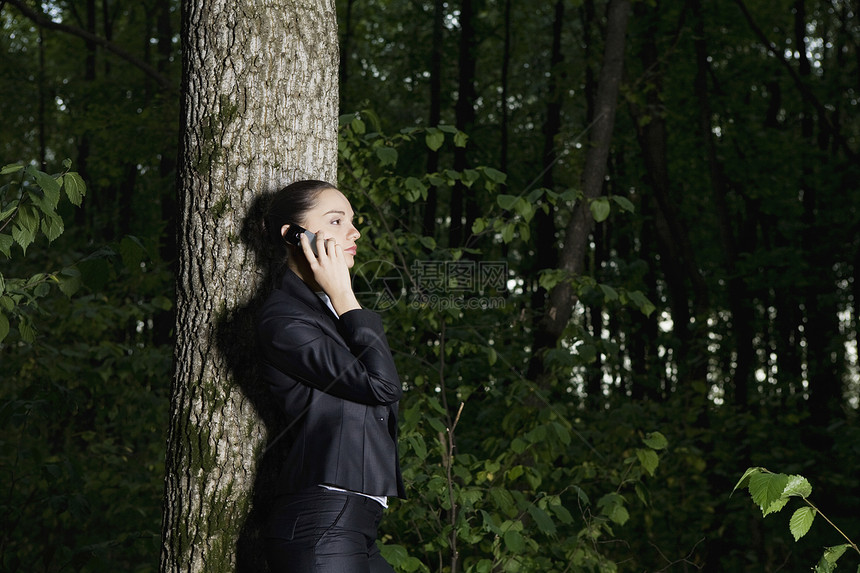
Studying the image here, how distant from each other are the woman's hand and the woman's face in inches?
2.9

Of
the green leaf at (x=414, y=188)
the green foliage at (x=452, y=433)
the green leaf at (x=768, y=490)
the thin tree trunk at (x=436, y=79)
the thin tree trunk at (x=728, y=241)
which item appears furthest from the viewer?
the thin tree trunk at (x=436, y=79)

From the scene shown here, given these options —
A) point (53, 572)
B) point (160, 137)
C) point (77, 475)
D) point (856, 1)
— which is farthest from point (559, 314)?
point (856, 1)

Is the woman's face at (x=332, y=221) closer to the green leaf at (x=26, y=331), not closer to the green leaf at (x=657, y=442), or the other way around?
the green leaf at (x=26, y=331)

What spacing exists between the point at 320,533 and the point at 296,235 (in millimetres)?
962

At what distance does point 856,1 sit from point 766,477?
13.2 m

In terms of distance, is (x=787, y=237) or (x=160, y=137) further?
(x=787, y=237)

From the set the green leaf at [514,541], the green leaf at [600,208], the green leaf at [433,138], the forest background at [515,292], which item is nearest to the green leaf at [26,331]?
the forest background at [515,292]

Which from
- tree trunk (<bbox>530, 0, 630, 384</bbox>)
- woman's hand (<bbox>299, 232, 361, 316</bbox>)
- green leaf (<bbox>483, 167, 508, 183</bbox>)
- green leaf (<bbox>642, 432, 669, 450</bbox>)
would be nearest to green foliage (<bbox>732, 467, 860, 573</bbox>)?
woman's hand (<bbox>299, 232, 361, 316</bbox>)

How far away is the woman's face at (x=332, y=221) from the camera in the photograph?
2656 millimetres

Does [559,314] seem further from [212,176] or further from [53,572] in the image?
[53,572]

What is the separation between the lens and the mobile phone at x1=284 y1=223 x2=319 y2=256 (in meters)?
2.63

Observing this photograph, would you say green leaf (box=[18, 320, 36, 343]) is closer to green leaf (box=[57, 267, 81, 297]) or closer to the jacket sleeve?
green leaf (box=[57, 267, 81, 297])

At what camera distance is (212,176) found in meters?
2.88

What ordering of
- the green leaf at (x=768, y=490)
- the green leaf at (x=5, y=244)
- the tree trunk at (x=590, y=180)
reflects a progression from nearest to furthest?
the green leaf at (x=768, y=490), the green leaf at (x=5, y=244), the tree trunk at (x=590, y=180)
